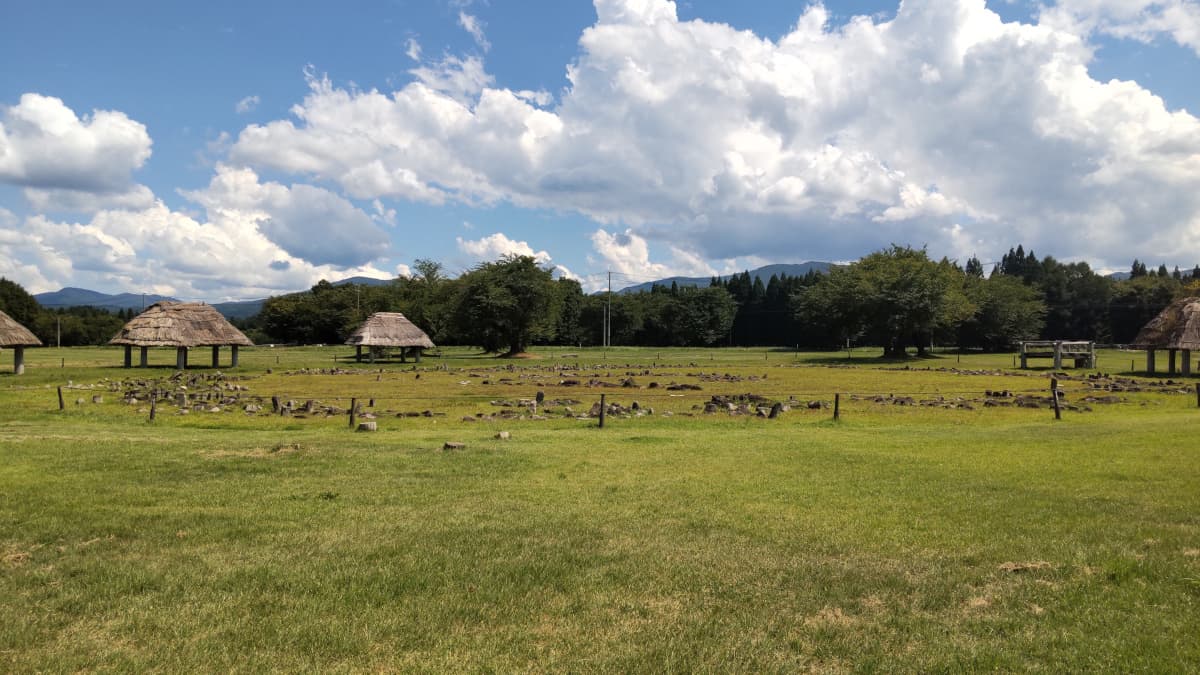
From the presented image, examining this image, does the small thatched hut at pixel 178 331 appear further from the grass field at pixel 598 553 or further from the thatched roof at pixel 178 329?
the grass field at pixel 598 553

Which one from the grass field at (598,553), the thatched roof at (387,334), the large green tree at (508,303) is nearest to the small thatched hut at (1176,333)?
the grass field at (598,553)

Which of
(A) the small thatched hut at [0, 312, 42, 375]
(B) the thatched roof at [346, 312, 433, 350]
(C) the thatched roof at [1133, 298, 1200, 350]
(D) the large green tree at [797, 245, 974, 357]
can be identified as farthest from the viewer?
(D) the large green tree at [797, 245, 974, 357]

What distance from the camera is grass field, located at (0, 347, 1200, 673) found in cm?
555

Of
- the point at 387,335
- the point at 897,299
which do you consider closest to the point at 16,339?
the point at 387,335

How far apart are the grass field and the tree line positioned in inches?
2128

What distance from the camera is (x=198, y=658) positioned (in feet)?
17.4

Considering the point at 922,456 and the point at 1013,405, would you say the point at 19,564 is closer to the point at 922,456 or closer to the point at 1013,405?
the point at 922,456

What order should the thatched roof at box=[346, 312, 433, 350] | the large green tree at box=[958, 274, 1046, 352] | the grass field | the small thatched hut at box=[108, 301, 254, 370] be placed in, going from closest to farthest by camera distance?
the grass field
the small thatched hut at box=[108, 301, 254, 370]
the thatched roof at box=[346, 312, 433, 350]
the large green tree at box=[958, 274, 1046, 352]

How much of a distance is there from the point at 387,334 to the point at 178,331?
18420 millimetres

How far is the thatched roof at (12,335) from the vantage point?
37.9 m

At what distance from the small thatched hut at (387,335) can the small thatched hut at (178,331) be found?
38.2 feet

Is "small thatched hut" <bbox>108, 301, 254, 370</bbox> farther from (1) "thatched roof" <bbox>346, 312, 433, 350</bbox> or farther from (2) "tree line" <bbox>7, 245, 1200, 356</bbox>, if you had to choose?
(2) "tree line" <bbox>7, 245, 1200, 356</bbox>

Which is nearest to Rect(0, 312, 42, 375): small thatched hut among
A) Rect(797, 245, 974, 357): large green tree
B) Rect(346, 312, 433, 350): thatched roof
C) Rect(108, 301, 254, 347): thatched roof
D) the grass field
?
Rect(108, 301, 254, 347): thatched roof

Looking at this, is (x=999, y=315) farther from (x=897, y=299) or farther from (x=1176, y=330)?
(x=1176, y=330)
